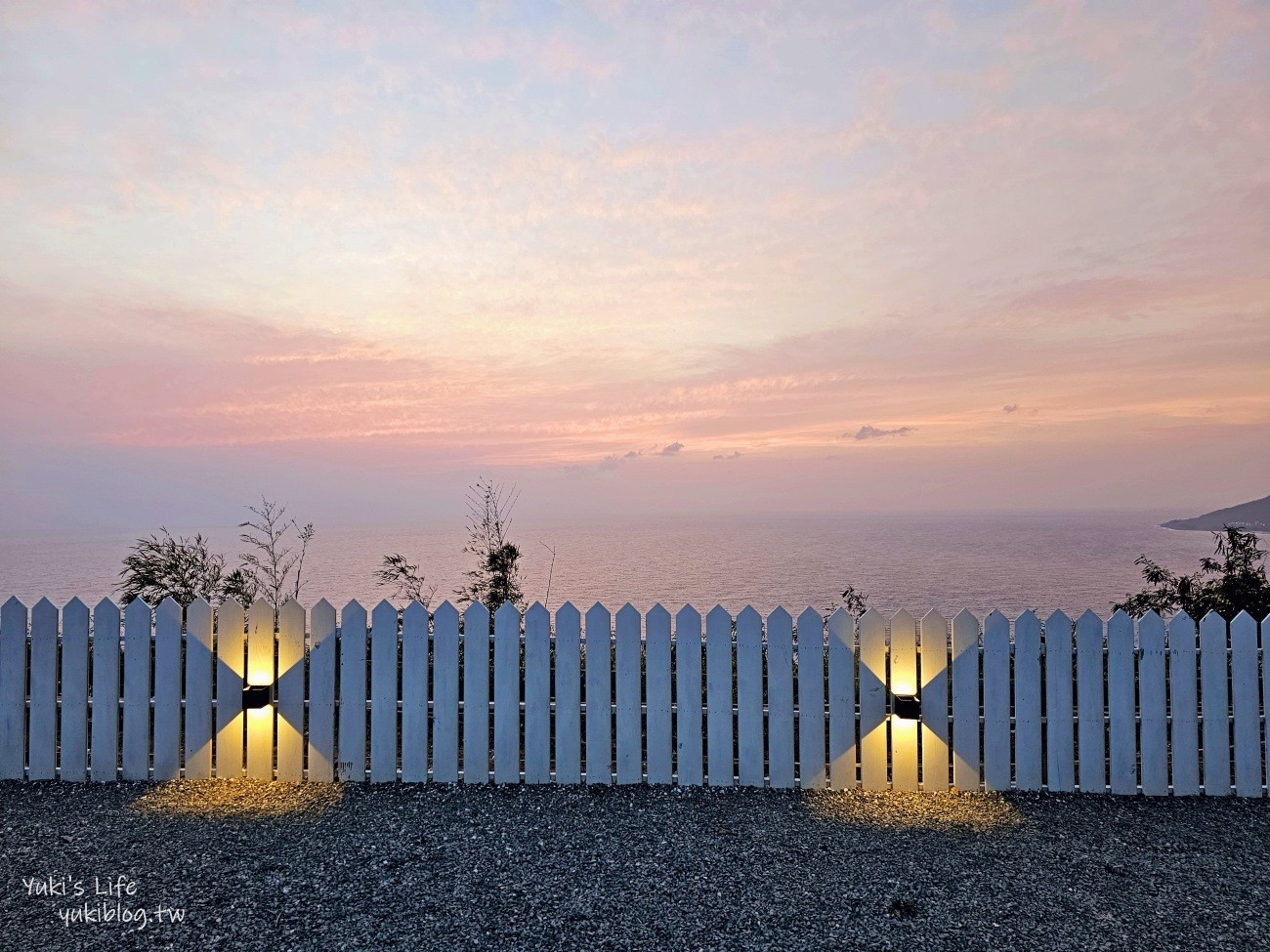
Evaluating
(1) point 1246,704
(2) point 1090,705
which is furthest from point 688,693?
(1) point 1246,704

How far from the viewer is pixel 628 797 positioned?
4613mm

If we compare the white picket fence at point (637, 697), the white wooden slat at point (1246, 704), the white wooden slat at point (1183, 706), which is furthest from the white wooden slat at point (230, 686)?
the white wooden slat at point (1246, 704)

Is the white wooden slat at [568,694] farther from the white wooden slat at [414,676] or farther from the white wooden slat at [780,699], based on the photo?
the white wooden slat at [780,699]

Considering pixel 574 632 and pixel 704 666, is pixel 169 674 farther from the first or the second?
pixel 704 666

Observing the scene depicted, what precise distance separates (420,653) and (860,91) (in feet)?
26.3

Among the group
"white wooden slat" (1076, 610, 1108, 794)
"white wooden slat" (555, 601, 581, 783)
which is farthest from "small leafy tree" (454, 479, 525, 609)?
"white wooden slat" (1076, 610, 1108, 794)

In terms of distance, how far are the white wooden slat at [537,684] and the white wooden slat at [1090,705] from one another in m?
3.76

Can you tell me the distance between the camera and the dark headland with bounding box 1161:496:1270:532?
7.13m

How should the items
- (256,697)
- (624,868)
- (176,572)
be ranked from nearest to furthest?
1. (624,868)
2. (256,697)
3. (176,572)

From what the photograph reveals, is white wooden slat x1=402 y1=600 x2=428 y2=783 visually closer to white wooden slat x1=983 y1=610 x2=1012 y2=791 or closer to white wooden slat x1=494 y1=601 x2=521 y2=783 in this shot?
white wooden slat x1=494 y1=601 x2=521 y2=783

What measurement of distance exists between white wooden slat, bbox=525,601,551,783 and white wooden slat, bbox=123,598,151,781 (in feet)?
9.07

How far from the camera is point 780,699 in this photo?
4.84 m

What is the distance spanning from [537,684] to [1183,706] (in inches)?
179

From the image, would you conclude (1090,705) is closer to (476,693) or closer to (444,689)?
(476,693)
